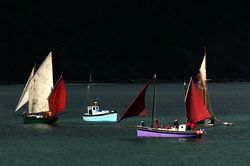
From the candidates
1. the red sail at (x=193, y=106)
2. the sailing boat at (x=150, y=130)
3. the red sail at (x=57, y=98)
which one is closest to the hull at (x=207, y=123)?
the red sail at (x=193, y=106)

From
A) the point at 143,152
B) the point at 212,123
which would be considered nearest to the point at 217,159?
the point at 143,152

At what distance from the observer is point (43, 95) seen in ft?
390

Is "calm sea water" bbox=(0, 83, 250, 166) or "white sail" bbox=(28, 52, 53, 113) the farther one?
"white sail" bbox=(28, 52, 53, 113)

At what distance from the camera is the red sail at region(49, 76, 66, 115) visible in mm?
→ 116956

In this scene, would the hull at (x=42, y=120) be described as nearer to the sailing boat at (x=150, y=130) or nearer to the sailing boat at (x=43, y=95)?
the sailing boat at (x=43, y=95)

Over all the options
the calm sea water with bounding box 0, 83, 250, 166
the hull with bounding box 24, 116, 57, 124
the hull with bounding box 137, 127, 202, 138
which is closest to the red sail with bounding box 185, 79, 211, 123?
the hull with bounding box 137, 127, 202, 138

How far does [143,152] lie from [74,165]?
10.1m

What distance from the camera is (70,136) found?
102688 millimetres

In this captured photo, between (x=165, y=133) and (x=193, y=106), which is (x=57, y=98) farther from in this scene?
(x=165, y=133)

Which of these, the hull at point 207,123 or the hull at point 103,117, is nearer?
the hull at point 207,123

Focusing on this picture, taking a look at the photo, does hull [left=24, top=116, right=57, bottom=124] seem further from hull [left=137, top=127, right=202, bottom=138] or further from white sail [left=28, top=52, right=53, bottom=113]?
hull [left=137, top=127, right=202, bottom=138]

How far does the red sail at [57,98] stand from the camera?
117 metres

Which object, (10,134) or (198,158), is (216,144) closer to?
(198,158)

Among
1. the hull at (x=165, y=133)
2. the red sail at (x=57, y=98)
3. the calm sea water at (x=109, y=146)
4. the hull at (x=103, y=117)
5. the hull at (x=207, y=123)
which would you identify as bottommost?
the calm sea water at (x=109, y=146)
